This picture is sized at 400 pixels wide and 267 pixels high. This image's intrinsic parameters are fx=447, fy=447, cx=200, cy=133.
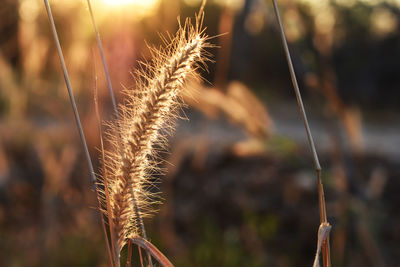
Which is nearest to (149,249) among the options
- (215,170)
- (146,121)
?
(146,121)

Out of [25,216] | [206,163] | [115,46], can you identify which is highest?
[115,46]

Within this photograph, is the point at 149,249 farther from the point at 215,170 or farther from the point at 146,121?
the point at 215,170

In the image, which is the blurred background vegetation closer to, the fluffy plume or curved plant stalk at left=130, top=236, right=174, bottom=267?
the fluffy plume

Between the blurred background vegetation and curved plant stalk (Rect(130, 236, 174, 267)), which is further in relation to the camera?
the blurred background vegetation

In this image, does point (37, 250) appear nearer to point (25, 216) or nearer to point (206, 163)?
point (25, 216)

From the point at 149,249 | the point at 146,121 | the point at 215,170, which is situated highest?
the point at 215,170

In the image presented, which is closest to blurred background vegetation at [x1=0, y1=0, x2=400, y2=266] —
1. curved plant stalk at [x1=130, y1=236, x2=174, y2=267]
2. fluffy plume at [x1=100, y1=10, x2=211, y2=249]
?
fluffy plume at [x1=100, y1=10, x2=211, y2=249]

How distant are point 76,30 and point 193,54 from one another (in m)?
3.01

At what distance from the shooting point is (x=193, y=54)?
75cm

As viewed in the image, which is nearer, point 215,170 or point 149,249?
point 149,249

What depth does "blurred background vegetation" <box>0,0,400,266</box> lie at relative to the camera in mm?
2779

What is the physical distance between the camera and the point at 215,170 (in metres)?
5.29

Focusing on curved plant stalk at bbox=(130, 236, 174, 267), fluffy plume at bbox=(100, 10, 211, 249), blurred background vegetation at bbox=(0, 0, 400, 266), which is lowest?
curved plant stalk at bbox=(130, 236, 174, 267)

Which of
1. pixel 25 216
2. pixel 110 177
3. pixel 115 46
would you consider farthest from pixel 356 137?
pixel 25 216
